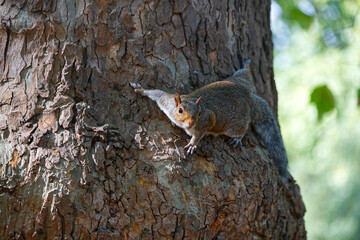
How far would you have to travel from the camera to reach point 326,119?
3875 millimetres

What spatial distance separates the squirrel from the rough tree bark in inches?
1.9

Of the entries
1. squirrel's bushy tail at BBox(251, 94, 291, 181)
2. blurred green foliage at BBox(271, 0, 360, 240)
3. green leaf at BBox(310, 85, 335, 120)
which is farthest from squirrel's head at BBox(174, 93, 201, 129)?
blurred green foliage at BBox(271, 0, 360, 240)

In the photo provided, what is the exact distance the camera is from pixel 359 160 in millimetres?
4652

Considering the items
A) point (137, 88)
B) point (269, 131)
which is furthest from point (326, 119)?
point (137, 88)

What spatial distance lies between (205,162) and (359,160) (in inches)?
133

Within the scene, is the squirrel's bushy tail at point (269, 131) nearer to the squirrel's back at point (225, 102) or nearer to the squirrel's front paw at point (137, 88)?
the squirrel's back at point (225, 102)

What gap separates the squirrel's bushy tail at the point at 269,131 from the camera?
226cm

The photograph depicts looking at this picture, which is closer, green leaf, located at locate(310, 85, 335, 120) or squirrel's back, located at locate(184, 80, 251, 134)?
squirrel's back, located at locate(184, 80, 251, 134)

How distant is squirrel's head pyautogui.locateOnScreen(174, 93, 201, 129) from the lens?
6.23ft

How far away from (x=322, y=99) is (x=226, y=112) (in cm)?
58

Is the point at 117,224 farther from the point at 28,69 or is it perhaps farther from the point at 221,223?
the point at 28,69

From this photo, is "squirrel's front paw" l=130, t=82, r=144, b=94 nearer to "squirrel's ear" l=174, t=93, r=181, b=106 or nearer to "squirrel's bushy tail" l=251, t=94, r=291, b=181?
"squirrel's ear" l=174, t=93, r=181, b=106

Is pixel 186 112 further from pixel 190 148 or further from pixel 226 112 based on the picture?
pixel 226 112

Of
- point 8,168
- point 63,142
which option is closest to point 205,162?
point 63,142
